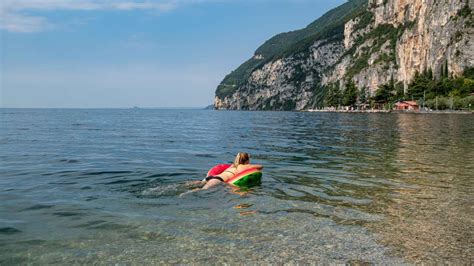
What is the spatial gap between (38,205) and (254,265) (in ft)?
28.9

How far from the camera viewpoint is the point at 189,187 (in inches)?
655

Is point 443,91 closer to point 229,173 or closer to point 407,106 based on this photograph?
point 407,106

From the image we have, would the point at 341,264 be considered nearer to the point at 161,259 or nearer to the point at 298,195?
the point at 161,259

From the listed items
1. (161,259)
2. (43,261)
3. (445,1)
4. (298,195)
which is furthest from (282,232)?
(445,1)

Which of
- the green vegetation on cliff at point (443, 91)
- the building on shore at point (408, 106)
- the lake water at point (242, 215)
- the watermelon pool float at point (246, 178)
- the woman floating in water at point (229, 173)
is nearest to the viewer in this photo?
the lake water at point (242, 215)

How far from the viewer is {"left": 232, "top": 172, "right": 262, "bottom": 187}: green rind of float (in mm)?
16391

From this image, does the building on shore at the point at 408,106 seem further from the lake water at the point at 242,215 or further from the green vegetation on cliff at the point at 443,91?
the lake water at the point at 242,215

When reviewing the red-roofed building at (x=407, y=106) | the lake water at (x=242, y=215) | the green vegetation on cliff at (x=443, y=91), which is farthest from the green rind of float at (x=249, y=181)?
the red-roofed building at (x=407, y=106)

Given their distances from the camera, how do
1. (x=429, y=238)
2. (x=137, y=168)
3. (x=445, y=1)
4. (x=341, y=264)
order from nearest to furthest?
(x=341, y=264)
(x=429, y=238)
(x=137, y=168)
(x=445, y=1)

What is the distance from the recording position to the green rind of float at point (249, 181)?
16.4 meters

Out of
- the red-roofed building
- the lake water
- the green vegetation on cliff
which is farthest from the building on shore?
the lake water

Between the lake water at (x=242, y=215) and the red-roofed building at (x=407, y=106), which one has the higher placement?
the red-roofed building at (x=407, y=106)

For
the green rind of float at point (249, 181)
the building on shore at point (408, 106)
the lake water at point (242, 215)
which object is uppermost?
the building on shore at point (408, 106)

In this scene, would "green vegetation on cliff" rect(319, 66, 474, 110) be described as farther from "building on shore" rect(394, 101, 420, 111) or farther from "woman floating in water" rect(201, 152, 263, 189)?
"woman floating in water" rect(201, 152, 263, 189)
